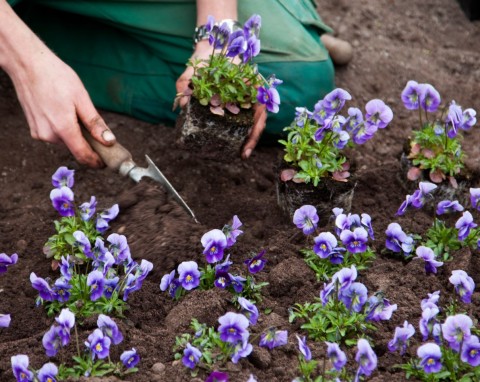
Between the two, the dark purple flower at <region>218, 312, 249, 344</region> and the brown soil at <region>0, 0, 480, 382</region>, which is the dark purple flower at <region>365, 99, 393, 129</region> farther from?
the dark purple flower at <region>218, 312, 249, 344</region>

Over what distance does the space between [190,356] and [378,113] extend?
47.4 inches

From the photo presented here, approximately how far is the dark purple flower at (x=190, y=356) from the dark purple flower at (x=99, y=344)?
0.71 ft

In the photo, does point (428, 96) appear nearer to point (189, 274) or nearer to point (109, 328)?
point (189, 274)

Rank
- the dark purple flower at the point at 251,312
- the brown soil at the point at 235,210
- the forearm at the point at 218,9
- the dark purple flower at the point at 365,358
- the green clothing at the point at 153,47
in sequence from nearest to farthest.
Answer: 1. the dark purple flower at the point at 365,358
2. the dark purple flower at the point at 251,312
3. the brown soil at the point at 235,210
4. the forearm at the point at 218,9
5. the green clothing at the point at 153,47

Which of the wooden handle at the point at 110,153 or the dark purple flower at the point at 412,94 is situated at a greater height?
the dark purple flower at the point at 412,94

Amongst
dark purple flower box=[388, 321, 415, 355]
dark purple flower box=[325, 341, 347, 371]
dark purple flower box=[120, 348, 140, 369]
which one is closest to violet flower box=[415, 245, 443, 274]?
dark purple flower box=[388, 321, 415, 355]

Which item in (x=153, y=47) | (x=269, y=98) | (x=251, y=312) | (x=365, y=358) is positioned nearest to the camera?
(x=365, y=358)

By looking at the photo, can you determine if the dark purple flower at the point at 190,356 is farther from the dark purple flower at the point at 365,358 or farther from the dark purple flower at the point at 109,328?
the dark purple flower at the point at 365,358

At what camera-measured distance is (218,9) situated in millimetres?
3664

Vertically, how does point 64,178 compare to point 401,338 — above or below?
below

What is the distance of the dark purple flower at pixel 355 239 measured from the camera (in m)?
2.70

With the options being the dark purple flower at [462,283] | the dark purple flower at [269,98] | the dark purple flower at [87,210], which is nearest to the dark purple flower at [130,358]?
the dark purple flower at [87,210]

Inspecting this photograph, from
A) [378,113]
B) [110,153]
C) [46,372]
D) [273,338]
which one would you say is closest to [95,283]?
[46,372]

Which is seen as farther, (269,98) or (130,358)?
(269,98)
